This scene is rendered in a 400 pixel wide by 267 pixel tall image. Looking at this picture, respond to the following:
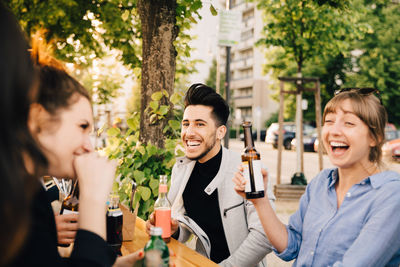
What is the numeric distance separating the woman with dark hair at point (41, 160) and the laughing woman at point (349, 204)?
93cm

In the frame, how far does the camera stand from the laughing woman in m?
1.66

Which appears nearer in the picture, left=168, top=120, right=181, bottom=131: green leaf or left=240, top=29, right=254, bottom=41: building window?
left=168, top=120, right=181, bottom=131: green leaf

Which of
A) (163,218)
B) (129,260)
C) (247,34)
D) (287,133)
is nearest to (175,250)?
(163,218)

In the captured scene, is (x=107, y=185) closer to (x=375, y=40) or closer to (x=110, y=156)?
(x=110, y=156)

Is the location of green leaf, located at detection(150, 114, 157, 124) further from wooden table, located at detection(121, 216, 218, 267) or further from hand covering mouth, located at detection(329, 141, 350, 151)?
hand covering mouth, located at detection(329, 141, 350, 151)

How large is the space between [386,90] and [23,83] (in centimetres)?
2381

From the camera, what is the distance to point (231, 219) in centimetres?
250

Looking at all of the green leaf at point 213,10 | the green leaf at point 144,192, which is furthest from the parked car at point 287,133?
the green leaf at point 144,192

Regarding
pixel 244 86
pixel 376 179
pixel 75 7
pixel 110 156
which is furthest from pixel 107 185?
pixel 244 86

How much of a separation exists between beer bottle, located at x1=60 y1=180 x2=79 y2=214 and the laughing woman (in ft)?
2.99

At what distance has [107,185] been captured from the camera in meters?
1.13

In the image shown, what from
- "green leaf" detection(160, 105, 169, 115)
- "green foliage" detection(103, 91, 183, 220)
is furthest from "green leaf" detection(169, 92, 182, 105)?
"green leaf" detection(160, 105, 169, 115)

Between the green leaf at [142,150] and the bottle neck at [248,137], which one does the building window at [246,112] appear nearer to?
the green leaf at [142,150]

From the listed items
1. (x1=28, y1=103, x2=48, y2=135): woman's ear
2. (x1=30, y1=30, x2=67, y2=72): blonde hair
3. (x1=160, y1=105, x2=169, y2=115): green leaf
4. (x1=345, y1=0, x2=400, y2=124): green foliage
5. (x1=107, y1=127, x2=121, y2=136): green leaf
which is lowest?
(x1=107, y1=127, x2=121, y2=136): green leaf
